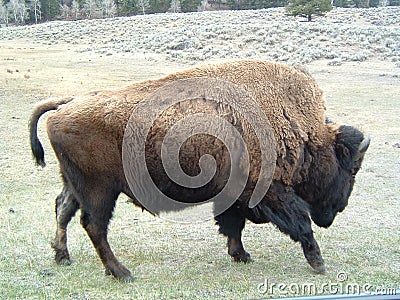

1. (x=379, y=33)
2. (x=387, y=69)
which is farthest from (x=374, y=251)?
(x=379, y=33)

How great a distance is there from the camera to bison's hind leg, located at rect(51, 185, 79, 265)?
543 cm

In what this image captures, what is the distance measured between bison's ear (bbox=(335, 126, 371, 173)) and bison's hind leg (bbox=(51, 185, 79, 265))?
2.67 metres

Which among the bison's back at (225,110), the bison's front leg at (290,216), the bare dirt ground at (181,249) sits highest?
the bison's back at (225,110)

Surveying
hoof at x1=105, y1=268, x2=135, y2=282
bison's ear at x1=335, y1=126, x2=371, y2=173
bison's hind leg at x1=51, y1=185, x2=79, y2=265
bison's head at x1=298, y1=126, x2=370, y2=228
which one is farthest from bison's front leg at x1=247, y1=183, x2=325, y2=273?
bison's hind leg at x1=51, y1=185, x2=79, y2=265

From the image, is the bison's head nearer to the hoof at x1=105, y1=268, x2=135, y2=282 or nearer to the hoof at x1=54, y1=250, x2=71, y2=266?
the hoof at x1=105, y1=268, x2=135, y2=282

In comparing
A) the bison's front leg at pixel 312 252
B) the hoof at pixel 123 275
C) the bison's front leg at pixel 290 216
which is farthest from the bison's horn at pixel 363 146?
the hoof at pixel 123 275

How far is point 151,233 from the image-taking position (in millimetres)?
6535

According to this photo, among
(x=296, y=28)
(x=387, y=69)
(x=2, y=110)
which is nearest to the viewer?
(x=2, y=110)

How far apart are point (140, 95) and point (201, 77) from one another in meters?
0.60

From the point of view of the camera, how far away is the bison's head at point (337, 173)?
517 cm

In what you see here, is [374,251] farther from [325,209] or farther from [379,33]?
[379,33]

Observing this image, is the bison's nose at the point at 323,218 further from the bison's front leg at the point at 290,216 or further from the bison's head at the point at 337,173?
the bison's front leg at the point at 290,216

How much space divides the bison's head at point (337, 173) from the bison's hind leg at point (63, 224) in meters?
2.28

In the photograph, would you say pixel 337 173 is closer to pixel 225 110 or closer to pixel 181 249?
pixel 225 110
